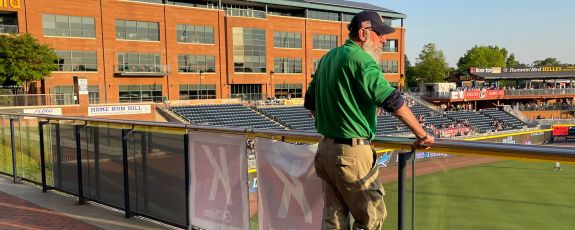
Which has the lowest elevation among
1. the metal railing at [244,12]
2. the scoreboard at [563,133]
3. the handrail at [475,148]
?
the scoreboard at [563,133]

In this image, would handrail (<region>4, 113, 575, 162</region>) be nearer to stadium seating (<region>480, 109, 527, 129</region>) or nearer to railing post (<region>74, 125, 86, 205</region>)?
railing post (<region>74, 125, 86, 205</region>)

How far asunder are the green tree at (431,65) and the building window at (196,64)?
57993 mm

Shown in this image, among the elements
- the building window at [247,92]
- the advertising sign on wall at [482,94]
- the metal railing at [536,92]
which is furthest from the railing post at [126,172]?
the metal railing at [536,92]

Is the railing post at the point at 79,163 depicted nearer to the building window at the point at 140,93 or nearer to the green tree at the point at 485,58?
the building window at the point at 140,93

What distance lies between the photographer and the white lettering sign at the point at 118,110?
3600 centimetres

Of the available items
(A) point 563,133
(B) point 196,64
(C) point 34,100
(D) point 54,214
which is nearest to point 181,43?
(B) point 196,64

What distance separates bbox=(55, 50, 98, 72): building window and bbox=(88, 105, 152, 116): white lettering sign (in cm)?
925

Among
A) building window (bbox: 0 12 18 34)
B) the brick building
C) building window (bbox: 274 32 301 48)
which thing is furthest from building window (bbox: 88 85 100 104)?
building window (bbox: 274 32 301 48)

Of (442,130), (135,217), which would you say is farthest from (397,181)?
(442,130)

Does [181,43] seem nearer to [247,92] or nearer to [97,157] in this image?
[247,92]

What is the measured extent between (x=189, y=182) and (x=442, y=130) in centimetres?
4332

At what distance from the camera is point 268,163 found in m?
4.17

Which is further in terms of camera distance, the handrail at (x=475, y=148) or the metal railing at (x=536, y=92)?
the metal railing at (x=536, y=92)

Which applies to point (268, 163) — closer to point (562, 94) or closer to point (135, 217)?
point (135, 217)
